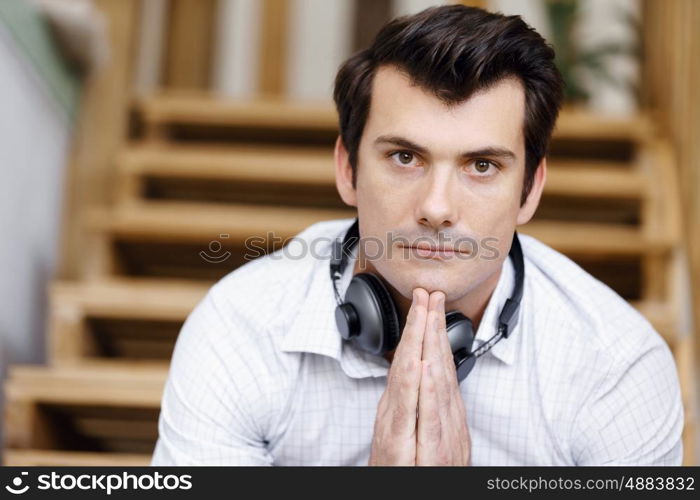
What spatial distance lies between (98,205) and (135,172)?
0.42ft

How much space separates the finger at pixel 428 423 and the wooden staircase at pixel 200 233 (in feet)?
2.30

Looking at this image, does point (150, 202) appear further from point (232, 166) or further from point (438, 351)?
point (438, 351)

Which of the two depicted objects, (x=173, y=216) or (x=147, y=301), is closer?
(x=147, y=301)

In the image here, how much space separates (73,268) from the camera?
2.21m

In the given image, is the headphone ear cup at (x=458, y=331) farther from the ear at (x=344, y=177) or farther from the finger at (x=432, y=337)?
the ear at (x=344, y=177)

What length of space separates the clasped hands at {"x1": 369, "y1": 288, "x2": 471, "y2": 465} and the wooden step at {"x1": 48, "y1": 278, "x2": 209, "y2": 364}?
87 cm

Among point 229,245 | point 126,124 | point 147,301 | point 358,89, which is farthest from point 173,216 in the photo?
point 358,89

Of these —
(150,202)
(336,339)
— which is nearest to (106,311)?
(150,202)

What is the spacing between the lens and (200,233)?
2.05 m

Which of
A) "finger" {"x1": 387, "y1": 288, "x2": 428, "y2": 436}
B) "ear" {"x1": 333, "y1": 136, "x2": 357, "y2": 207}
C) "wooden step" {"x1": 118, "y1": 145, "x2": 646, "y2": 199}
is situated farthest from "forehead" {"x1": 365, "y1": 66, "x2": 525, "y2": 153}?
"wooden step" {"x1": 118, "y1": 145, "x2": 646, "y2": 199}

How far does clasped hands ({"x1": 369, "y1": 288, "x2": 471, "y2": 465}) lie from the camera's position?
3.37ft

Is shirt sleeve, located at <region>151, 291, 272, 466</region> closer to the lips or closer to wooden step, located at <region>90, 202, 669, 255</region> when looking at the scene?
the lips

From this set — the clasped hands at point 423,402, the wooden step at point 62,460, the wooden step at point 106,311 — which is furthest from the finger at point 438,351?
the wooden step at point 106,311

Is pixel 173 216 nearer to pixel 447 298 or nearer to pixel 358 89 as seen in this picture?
pixel 358 89
